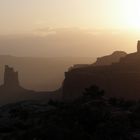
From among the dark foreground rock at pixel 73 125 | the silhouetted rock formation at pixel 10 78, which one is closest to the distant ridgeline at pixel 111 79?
the dark foreground rock at pixel 73 125

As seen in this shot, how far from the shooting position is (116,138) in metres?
26.6

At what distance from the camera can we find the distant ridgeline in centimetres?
10415

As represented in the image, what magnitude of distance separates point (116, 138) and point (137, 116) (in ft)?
22.1

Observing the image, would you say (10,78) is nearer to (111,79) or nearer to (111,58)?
(111,58)

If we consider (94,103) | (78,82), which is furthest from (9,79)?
(94,103)

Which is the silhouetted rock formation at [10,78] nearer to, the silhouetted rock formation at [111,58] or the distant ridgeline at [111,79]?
the silhouetted rock formation at [111,58]

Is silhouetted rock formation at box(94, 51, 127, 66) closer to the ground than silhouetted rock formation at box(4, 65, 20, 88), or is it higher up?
higher up

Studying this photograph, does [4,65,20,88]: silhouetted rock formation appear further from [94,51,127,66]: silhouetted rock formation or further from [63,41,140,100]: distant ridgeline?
[63,41,140,100]: distant ridgeline

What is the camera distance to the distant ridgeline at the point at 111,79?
104 metres

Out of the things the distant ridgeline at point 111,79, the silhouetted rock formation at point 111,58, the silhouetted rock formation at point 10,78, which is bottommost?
the silhouetted rock formation at point 10,78

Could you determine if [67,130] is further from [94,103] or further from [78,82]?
[78,82]

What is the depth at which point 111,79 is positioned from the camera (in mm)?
107250

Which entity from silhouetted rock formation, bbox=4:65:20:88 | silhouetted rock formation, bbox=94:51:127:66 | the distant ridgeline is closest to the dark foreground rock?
the distant ridgeline

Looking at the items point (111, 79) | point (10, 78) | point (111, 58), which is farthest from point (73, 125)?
point (10, 78)
